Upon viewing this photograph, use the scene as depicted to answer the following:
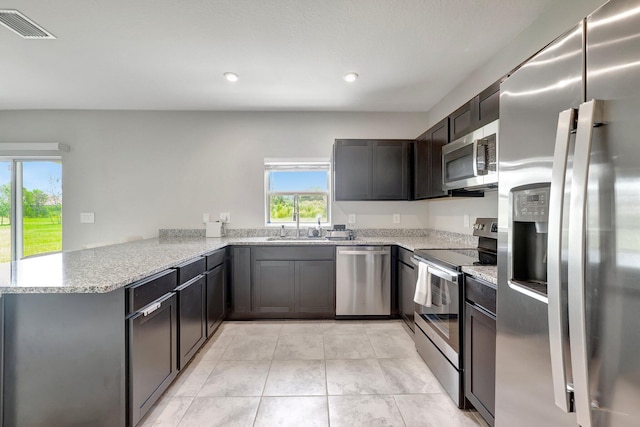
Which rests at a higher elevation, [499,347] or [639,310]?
[639,310]

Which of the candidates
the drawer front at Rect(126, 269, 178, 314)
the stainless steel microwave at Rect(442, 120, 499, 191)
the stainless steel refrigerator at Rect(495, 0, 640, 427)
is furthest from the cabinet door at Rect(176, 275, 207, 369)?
the stainless steel microwave at Rect(442, 120, 499, 191)

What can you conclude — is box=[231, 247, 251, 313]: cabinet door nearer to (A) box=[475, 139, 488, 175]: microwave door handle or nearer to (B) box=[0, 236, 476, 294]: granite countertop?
(B) box=[0, 236, 476, 294]: granite countertop

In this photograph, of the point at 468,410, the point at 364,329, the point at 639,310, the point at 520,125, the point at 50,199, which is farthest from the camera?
the point at 50,199

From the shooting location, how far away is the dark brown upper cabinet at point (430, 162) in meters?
2.52

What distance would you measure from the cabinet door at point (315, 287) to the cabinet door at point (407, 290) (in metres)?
0.73

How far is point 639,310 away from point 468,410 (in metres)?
1.49

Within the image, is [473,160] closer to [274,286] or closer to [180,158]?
[274,286]

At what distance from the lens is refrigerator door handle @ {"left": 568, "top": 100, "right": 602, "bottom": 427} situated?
680mm

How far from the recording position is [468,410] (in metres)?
1.69

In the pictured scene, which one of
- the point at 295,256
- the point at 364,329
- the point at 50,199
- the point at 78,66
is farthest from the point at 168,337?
the point at 50,199

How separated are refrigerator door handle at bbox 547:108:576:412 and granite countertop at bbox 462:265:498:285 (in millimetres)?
574

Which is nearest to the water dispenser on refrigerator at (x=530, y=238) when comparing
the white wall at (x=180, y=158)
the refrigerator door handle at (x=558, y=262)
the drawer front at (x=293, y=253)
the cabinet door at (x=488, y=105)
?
the refrigerator door handle at (x=558, y=262)

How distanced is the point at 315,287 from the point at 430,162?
1.79 metres

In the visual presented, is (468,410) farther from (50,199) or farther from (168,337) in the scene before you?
(50,199)
